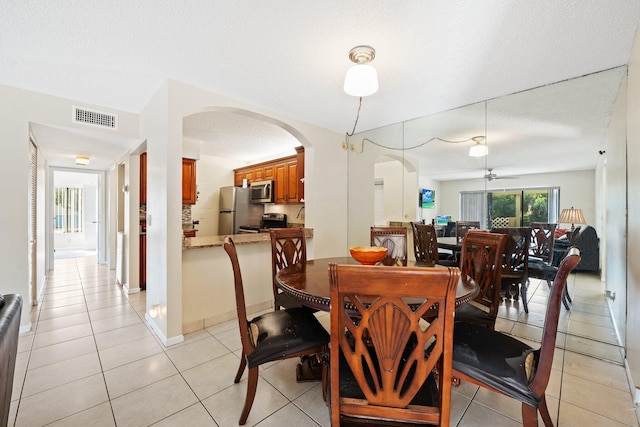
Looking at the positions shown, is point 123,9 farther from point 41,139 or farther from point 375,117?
point 41,139

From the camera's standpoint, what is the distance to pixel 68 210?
7957 millimetres

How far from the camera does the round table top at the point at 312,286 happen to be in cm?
A: 140

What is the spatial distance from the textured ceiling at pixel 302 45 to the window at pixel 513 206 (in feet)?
3.34

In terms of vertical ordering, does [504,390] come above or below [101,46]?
below

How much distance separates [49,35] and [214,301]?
7.99 feet

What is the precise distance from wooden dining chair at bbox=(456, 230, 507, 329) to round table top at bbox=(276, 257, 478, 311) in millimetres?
304

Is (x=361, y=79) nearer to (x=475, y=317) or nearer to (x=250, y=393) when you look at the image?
(x=475, y=317)

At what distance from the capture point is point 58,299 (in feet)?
11.3

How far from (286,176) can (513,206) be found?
332cm

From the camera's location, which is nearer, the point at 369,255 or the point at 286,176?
the point at 369,255

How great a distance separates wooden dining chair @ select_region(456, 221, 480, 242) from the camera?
9.96ft

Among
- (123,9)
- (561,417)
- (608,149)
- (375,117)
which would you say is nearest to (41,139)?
(123,9)

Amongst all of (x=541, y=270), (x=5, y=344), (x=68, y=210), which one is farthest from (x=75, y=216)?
(x=541, y=270)

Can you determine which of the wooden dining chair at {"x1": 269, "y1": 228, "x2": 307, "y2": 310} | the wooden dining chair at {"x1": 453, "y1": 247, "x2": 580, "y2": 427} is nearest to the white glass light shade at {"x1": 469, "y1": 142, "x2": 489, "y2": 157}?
the wooden dining chair at {"x1": 453, "y1": 247, "x2": 580, "y2": 427}
